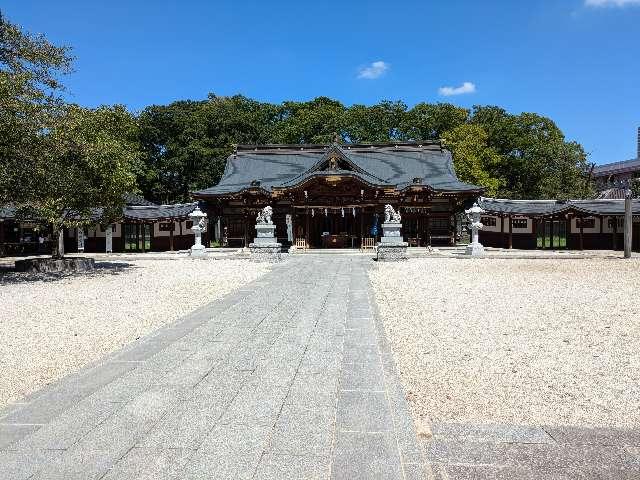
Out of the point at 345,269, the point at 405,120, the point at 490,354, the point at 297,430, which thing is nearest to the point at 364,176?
the point at 345,269

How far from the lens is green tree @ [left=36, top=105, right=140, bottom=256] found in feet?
45.2

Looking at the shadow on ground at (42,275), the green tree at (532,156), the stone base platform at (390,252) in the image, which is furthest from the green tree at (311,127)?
the shadow on ground at (42,275)

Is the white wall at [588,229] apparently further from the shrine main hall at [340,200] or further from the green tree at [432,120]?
the green tree at [432,120]

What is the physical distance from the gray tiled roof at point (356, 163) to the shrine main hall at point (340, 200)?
0.25 feet

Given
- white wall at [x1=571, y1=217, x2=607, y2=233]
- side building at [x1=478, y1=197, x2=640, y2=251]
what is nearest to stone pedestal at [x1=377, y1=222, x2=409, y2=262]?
side building at [x1=478, y1=197, x2=640, y2=251]

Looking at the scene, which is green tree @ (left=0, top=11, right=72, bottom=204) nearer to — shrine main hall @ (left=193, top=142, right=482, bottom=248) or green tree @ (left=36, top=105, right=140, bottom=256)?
green tree @ (left=36, top=105, right=140, bottom=256)

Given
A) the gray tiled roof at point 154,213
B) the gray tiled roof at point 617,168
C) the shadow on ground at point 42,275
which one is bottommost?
the shadow on ground at point 42,275

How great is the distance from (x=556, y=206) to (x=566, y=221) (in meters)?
1.13

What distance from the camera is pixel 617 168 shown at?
184 feet

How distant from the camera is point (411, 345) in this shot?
6125 mm

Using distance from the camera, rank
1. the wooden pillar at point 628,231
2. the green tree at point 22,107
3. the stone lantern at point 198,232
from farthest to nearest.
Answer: the stone lantern at point 198,232 < the wooden pillar at point 628,231 < the green tree at point 22,107

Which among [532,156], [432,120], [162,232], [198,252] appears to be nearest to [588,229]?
[532,156]

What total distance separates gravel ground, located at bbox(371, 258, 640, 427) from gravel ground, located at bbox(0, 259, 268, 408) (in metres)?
3.97

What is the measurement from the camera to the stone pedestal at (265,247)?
20.7m
